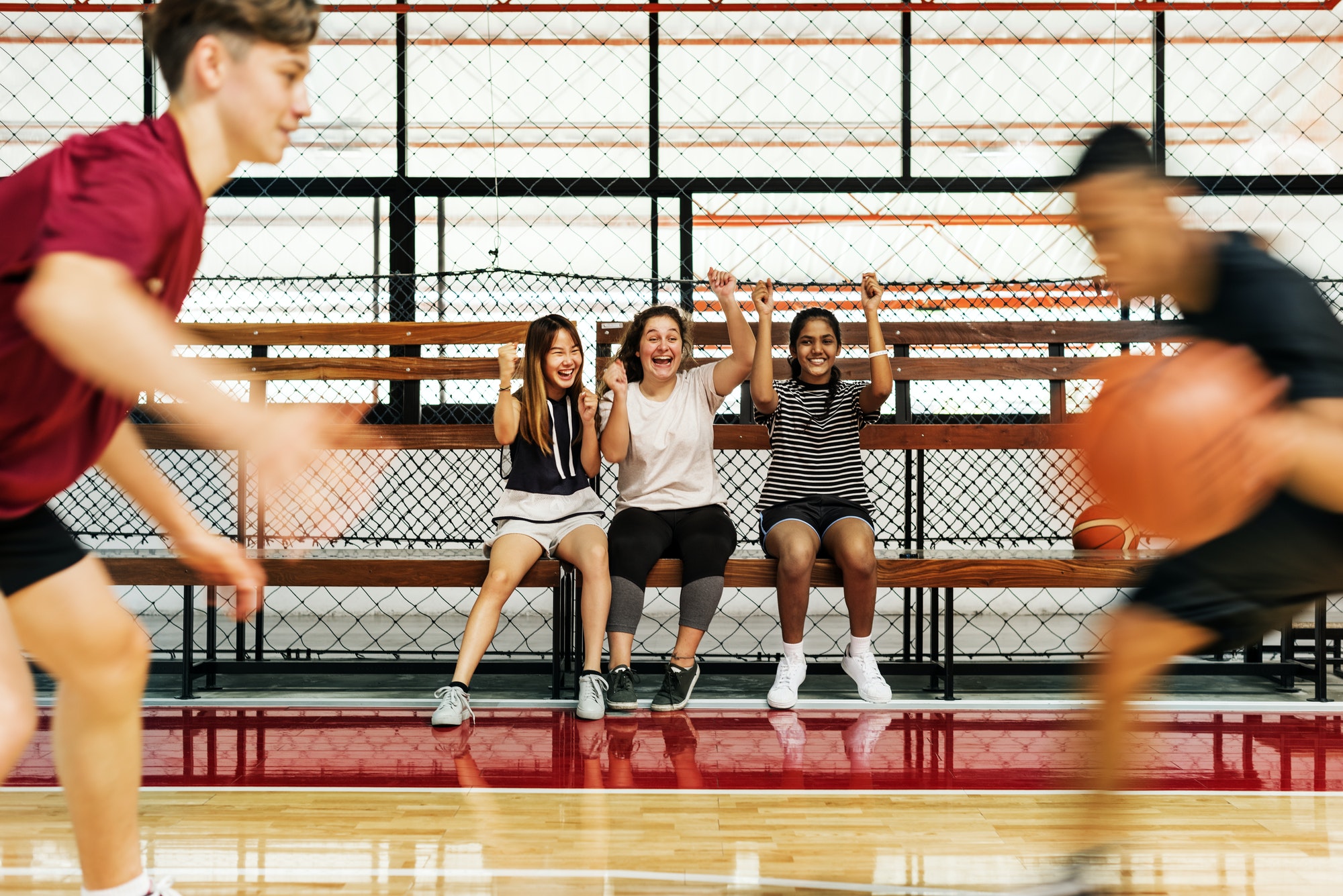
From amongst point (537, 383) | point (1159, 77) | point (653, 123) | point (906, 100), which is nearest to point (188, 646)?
point (537, 383)

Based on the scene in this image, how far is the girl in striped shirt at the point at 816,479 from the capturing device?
287 centimetres

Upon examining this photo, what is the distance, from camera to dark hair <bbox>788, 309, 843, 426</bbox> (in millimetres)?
3174

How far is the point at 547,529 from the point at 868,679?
3.24 feet

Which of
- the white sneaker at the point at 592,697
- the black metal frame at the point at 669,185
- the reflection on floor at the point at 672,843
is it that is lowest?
the reflection on floor at the point at 672,843

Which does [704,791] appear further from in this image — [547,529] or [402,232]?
[402,232]


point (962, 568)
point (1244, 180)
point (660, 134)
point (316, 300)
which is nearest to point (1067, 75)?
point (1244, 180)

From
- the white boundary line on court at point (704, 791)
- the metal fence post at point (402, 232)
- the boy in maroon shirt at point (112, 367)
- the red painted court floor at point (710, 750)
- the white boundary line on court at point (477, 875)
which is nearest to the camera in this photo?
the boy in maroon shirt at point (112, 367)

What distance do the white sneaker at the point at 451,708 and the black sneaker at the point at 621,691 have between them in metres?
0.37

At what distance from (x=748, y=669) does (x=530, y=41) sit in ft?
11.5

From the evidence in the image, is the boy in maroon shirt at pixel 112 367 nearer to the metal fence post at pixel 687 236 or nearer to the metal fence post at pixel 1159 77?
the metal fence post at pixel 687 236

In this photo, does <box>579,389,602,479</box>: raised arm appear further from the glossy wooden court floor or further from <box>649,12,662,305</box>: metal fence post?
<box>649,12,662,305</box>: metal fence post

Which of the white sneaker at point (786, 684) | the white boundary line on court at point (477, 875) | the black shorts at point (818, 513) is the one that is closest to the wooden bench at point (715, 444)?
the black shorts at point (818, 513)

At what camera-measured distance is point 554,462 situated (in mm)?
3021

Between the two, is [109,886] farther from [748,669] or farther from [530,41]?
[530,41]
